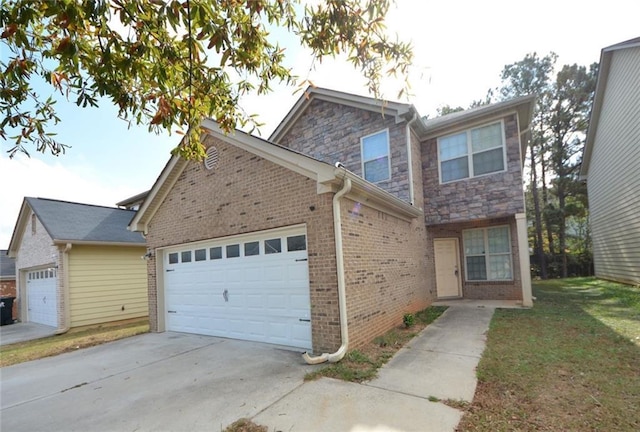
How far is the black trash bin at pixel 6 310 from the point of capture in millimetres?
13023

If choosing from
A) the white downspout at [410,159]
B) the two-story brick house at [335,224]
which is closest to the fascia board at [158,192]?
the two-story brick house at [335,224]

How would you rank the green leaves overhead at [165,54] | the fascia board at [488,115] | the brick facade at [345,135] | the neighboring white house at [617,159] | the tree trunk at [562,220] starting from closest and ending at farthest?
the green leaves overhead at [165,54] < the fascia board at [488,115] < the brick facade at [345,135] < the neighboring white house at [617,159] < the tree trunk at [562,220]

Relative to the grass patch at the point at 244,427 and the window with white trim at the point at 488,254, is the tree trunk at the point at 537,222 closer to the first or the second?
the window with white trim at the point at 488,254

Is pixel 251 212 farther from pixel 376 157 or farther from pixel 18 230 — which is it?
pixel 18 230

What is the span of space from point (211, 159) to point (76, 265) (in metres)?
7.15

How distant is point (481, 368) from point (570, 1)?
4930 millimetres

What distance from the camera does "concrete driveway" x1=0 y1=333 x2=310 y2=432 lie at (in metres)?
3.70

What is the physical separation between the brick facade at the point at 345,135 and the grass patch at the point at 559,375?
15.7 feet

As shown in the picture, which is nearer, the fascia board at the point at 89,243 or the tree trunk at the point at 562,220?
the fascia board at the point at 89,243

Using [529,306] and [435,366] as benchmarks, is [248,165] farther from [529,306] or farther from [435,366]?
[529,306]

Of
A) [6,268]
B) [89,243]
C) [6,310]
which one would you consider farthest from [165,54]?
[6,268]

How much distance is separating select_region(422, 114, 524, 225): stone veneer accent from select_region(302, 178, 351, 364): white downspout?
591cm

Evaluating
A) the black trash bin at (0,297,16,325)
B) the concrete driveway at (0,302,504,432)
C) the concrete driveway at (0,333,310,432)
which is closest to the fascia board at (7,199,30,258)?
the black trash bin at (0,297,16,325)

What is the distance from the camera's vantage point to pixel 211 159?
7523 mm
